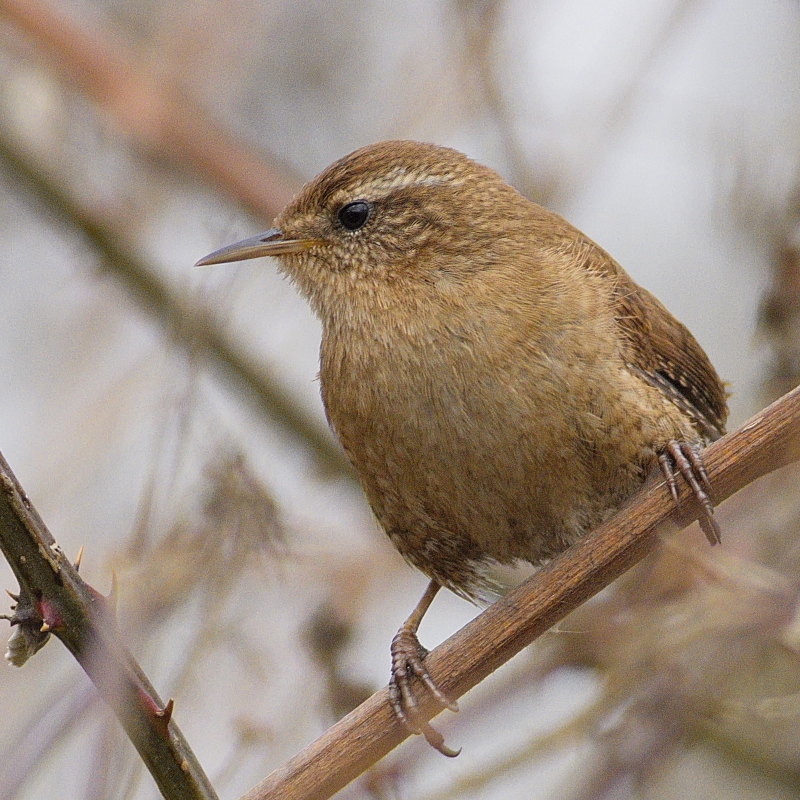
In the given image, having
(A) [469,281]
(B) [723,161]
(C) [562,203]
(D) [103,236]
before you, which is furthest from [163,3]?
(A) [469,281]

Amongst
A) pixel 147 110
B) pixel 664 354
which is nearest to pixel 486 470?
pixel 664 354

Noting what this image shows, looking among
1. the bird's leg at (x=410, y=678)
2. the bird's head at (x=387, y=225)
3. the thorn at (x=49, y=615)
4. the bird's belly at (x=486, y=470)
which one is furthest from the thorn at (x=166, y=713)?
the bird's head at (x=387, y=225)

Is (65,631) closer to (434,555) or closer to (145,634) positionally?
(145,634)

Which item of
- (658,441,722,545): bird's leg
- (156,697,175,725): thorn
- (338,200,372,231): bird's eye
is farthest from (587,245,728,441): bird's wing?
(156,697,175,725): thorn

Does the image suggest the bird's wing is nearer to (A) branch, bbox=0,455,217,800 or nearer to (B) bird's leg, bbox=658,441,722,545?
(B) bird's leg, bbox=658,441,722,545

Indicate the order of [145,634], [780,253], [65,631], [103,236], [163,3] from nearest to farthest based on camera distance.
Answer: [65,631] → [145,634] → [780,253] → [103,236] → [163,3]

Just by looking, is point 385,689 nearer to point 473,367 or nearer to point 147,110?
point 473,367

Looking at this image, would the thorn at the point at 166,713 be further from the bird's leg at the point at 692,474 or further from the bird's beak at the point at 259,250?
the bird's beak at the point at 259,250
